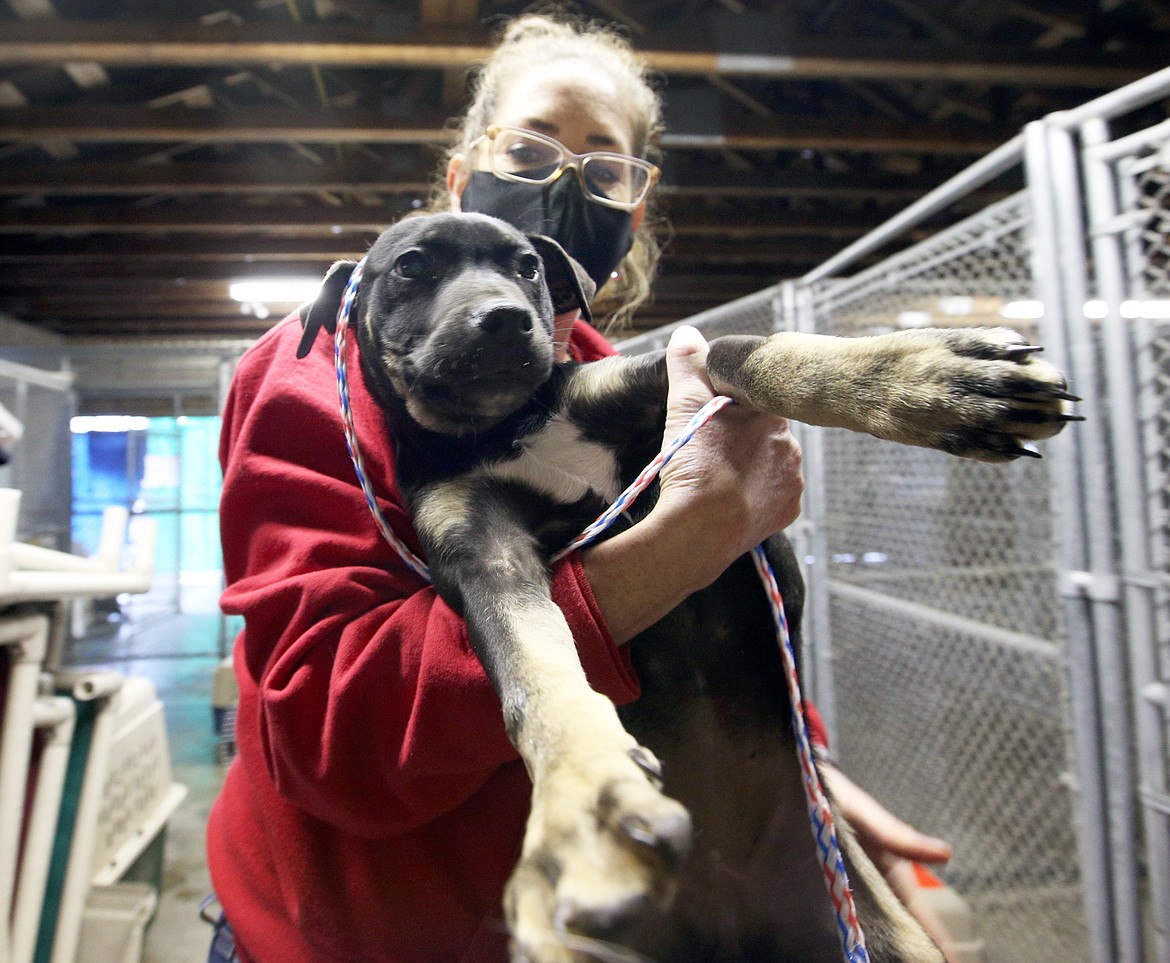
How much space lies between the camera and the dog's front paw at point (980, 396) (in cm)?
58

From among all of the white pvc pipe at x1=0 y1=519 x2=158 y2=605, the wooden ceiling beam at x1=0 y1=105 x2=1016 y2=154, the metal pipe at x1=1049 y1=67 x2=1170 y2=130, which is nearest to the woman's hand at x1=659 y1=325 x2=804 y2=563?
the metal pipe at x1=1049 y1=67 x2=1170 y2=130

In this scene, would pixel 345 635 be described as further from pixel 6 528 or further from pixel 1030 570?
pixel 1030 570

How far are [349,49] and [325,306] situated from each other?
2891mm

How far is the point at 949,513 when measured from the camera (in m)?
2.50

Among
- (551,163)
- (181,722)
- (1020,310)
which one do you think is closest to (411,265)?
(551,163)

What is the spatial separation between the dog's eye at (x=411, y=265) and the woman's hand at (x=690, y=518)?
0.36 meters

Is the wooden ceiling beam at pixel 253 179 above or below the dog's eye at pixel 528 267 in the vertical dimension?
above

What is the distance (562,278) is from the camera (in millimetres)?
1038

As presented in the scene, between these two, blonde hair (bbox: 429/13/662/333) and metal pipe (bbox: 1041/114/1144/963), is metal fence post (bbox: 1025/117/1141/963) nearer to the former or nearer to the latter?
metal pipe (bbox: 1041/114/1144/963)

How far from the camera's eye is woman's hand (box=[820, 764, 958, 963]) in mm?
1012

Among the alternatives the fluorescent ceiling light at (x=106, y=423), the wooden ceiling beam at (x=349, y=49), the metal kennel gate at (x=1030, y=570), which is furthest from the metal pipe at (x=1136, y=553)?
the fluorescent ceiling light at (x=106, y=423)

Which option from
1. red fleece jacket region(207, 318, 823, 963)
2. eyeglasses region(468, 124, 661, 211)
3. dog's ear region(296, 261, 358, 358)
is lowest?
red fleece jacket region(207, 318, 823, 963)

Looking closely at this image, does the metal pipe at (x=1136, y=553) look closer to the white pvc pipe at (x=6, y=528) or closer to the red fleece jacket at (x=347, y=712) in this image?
the red fleece jacket at (x=347, y=712)

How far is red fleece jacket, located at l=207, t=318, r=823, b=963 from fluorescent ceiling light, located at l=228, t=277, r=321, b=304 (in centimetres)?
483
